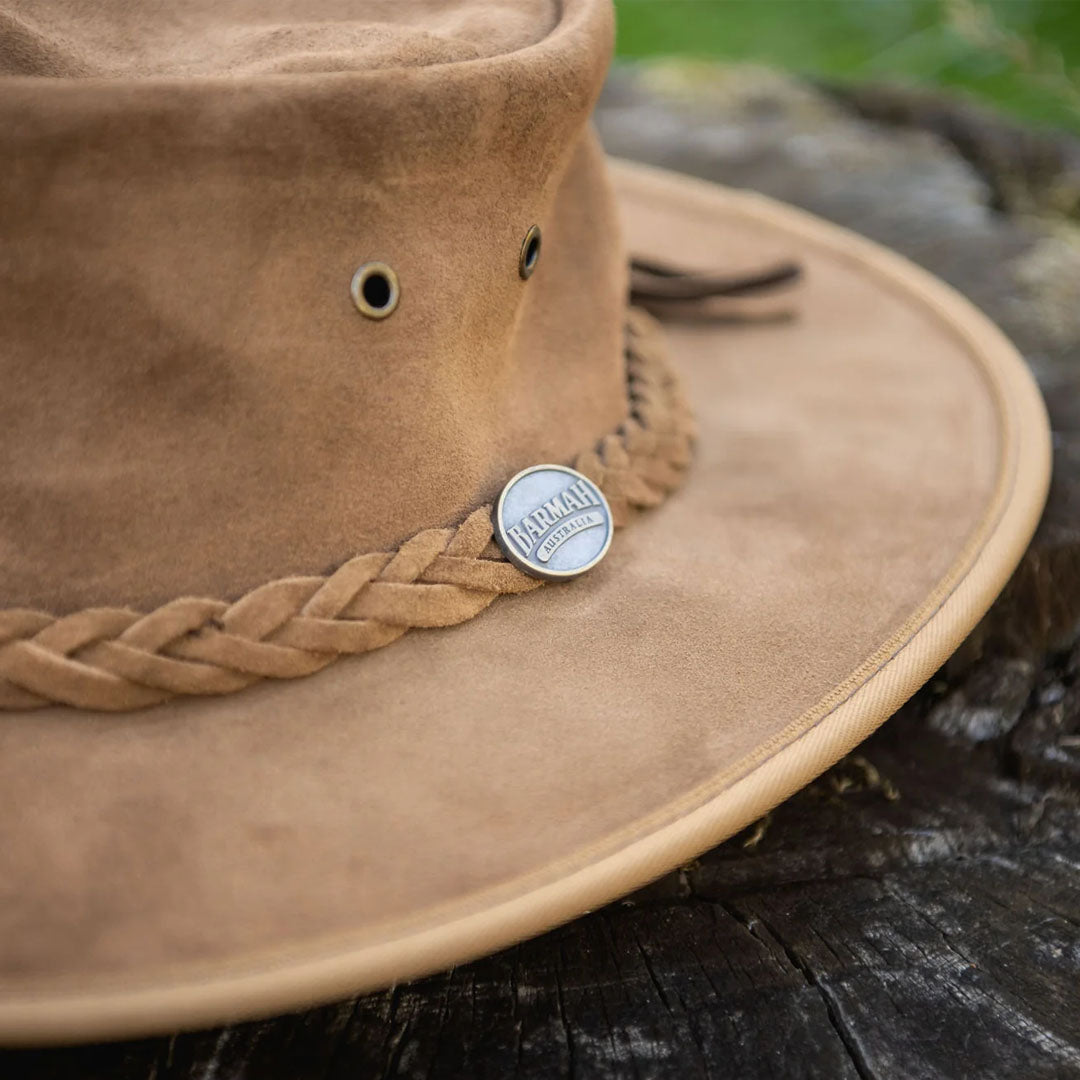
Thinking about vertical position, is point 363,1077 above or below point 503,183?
below

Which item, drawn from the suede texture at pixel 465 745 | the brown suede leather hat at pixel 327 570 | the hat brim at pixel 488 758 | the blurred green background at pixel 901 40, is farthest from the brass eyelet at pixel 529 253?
the blurred green background at pixel 901 40

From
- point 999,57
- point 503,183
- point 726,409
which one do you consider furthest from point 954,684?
point 999,57

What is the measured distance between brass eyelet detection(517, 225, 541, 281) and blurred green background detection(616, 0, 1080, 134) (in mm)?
2799

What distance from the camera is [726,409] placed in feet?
→ 5.20

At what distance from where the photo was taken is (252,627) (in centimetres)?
103

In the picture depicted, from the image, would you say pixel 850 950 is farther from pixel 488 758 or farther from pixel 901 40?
pixel 901 40

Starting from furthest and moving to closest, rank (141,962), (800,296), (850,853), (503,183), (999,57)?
(999,57)
(800,296)
(850,853)
(503,183)
(141,962)

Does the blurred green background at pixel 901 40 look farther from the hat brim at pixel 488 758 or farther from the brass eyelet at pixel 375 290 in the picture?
the brass eyelet at pixel 375 290

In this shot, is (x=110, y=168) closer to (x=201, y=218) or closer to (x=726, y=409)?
(x=201, y=218)

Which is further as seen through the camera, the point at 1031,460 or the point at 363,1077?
the point at 1031,460

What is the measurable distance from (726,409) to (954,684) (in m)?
0.48

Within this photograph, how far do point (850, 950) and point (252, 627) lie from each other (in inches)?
26.5

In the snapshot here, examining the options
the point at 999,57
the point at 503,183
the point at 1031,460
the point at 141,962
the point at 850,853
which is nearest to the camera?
the point at 141,962

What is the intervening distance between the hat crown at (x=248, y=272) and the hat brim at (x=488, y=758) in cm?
15
